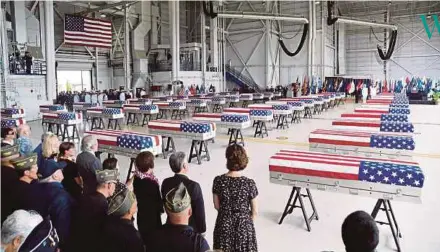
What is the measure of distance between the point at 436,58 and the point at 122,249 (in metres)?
33.9

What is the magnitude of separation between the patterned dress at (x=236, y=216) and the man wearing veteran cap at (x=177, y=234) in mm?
802

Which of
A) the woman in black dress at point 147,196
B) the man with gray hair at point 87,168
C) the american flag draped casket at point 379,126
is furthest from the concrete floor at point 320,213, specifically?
the man with gray hair at point 87,168

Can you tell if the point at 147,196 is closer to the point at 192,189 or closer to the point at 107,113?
the point at 192,189

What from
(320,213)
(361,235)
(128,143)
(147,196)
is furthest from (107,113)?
(361,235)

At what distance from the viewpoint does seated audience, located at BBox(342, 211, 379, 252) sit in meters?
1.69

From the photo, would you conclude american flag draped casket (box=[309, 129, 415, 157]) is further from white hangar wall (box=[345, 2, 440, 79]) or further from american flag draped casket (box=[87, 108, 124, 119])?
white hangar wall (box=[345, 2, 440, 79])

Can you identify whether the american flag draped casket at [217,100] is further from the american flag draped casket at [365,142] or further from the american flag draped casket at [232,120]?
the american flag draped casket at [365,142]

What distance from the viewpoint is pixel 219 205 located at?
2898 mm

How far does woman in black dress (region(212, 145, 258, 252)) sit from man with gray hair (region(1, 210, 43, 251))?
1.34 metres

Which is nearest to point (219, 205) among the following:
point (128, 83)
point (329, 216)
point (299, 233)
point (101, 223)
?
point (101, 223)

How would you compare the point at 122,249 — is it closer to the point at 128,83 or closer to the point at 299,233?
the point at 299,233

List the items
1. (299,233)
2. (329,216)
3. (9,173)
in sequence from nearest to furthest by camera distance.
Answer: (9,173) < (299,233) < (329,216)

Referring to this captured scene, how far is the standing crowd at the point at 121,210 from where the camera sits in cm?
200

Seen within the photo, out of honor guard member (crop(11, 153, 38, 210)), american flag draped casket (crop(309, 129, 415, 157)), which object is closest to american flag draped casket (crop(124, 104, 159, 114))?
american flag draped casket (crop(309, 129, 415, 157))
